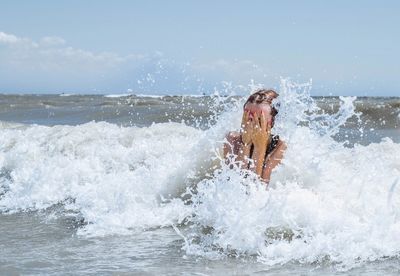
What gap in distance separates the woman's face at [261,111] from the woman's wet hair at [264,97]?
0.14ft

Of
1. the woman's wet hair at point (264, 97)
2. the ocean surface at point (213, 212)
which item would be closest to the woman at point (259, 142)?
the woman's wet hair at point (264, 97)

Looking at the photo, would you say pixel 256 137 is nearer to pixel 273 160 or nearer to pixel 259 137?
pixel 259 137

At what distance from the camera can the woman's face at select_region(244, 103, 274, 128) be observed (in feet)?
19.8

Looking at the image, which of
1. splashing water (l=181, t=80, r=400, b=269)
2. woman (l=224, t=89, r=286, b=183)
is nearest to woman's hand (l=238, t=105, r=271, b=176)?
woman (l=224, t=89, r=286, b=183)

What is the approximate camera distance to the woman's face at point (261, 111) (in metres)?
6.02

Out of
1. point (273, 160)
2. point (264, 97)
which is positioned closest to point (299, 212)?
point (273, 160)

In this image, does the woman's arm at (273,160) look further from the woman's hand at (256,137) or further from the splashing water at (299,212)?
the splashing water at (299,212)

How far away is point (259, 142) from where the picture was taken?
19.7 feet

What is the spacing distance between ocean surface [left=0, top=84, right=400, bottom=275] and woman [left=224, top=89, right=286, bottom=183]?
23 cm

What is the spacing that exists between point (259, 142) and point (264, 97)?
1.51 ft

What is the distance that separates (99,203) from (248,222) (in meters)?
2.17

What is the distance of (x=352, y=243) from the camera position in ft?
14.7

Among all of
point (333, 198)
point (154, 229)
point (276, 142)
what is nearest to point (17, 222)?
point (154, 229)

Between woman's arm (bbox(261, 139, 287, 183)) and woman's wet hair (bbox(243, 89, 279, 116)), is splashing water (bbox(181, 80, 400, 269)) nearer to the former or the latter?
woman's wet hair (bbox(243, 89, 279, 116))
